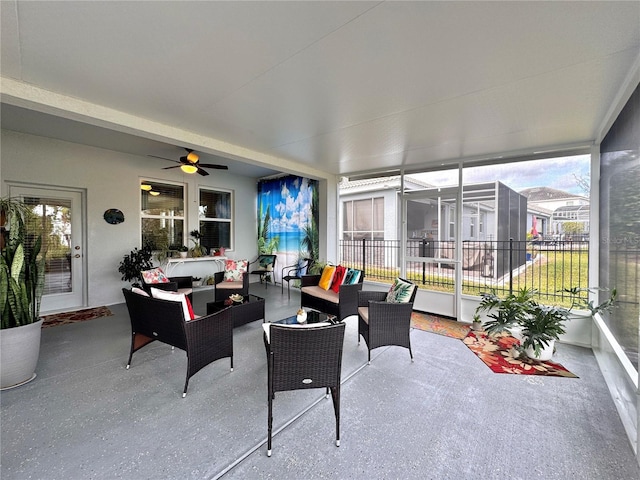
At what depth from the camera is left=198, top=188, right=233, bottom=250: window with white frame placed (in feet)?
22.1

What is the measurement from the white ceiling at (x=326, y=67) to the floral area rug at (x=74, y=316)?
118 inches

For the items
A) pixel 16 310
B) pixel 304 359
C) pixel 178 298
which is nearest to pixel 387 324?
pixel 304 359

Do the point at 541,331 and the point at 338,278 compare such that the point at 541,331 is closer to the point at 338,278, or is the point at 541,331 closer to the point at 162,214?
the point at 338,278

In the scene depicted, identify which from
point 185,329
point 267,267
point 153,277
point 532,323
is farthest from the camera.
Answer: point 267,267

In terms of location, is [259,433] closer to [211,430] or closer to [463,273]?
[211,430]

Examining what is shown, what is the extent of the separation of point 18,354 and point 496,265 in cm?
582

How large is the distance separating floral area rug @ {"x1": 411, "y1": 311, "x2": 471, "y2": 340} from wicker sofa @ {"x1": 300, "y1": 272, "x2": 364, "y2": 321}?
1.08 meters

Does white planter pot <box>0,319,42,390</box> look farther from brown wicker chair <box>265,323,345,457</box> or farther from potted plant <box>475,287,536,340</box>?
potted plant <box>475,287,536,340</box>

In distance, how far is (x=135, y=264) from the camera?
200 inches

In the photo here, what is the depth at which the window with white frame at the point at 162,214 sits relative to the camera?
568cm

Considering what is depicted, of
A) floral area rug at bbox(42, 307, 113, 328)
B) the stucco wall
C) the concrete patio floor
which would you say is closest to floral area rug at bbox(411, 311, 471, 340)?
the concrete patio floor

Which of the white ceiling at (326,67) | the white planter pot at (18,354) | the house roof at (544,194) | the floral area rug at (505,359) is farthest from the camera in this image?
the house roof at (544,194)

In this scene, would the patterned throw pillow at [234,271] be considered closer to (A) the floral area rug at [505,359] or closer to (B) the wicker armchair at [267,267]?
(B) the wicker armchair at [267,267]

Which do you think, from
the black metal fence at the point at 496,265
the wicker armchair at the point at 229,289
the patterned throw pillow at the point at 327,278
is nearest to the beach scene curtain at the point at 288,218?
the patterned throw pillow at the point at 327,278
